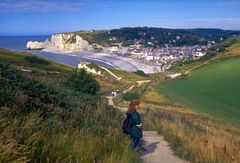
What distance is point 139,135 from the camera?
31.7 feet

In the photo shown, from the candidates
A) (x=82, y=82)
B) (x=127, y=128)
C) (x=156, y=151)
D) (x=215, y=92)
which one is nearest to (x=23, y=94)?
(x=127, y=128)

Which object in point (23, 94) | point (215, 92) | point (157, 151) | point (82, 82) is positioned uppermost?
point (23, 94)

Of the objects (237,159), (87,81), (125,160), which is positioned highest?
(125,160)

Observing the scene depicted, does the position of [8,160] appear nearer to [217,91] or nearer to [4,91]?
[4,91]

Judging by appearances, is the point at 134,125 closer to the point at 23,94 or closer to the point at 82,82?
the point at 23,94

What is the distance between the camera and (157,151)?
10.4 m

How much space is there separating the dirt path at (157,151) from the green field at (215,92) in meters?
22.5

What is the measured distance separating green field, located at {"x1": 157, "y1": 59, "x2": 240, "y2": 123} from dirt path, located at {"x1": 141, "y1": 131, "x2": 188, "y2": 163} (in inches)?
885

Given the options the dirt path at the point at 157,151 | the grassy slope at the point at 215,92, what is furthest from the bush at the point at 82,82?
the dirt path at the point at 157,151

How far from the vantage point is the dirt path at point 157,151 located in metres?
9.34

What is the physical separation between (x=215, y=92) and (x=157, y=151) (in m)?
47.3

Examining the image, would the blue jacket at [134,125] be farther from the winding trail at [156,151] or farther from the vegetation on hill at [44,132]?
the vegetation on hill at [44,132]

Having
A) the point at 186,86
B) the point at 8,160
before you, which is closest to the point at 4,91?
the point at 8,160

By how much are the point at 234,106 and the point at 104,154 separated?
38963mm
